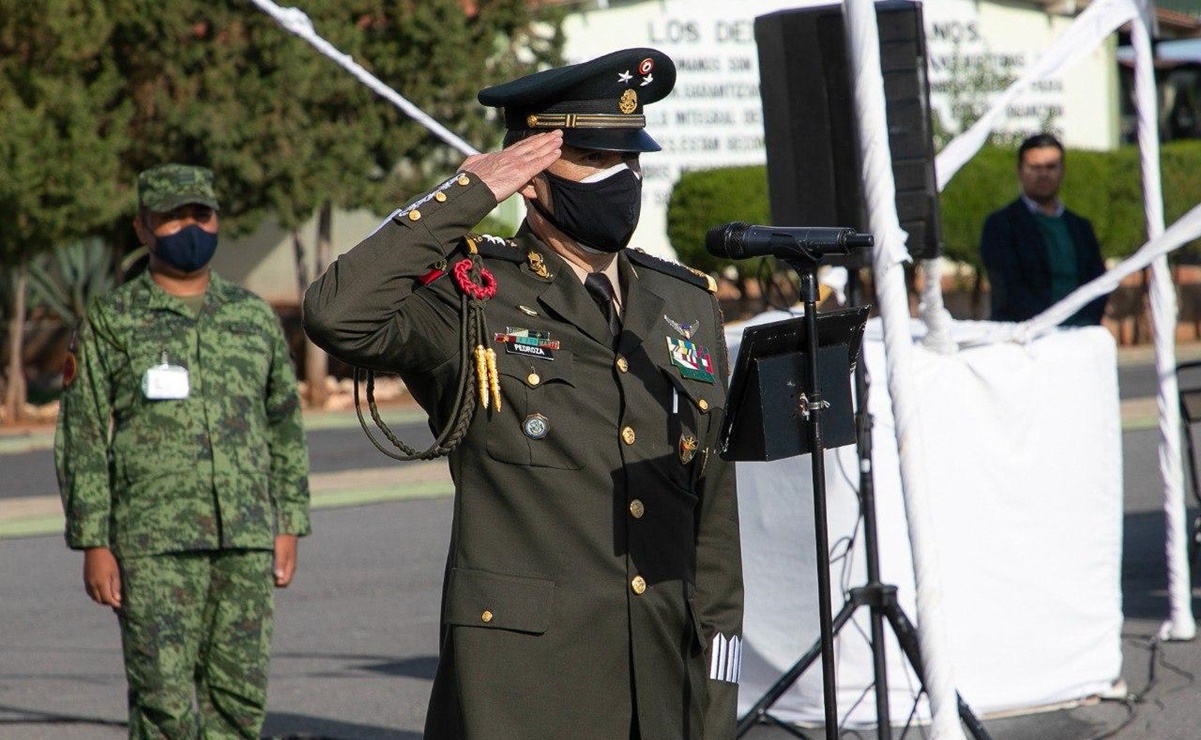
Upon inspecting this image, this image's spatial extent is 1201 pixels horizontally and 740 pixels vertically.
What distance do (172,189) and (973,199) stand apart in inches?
850

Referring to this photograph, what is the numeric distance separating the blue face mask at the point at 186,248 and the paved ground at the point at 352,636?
204cm

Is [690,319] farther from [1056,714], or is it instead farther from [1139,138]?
[1139,138]

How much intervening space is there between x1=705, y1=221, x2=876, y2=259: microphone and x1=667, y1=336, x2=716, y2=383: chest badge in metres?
0.20

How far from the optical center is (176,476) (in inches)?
213

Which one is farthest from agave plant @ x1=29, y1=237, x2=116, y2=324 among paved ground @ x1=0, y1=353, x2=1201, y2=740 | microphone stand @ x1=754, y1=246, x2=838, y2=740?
microphone stand @ x1=754, y1=246, x2=838, y2=740

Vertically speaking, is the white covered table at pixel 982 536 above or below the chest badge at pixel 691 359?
below

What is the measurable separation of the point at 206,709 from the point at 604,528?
2547mm

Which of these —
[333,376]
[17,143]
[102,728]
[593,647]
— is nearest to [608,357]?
[593,647]

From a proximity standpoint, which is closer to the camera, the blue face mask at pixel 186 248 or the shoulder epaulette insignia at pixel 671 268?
the shoulder epaulette insignia at pixel 671 268

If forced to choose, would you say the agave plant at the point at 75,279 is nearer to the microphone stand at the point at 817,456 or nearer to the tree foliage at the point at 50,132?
the tree foliage at the point at 50,132

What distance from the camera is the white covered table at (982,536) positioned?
6.28 metres

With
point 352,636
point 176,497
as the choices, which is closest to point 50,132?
point 352,636

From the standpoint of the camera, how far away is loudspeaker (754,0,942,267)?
6.07 m

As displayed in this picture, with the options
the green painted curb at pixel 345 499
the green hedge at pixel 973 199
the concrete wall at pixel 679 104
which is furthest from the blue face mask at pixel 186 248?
the concrete wall at pixel 679 104
